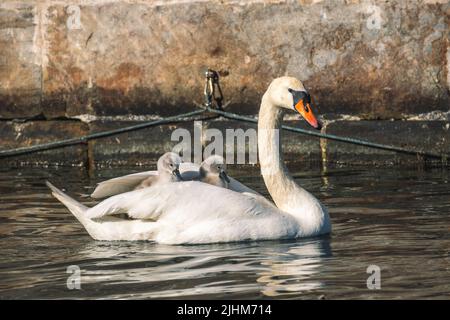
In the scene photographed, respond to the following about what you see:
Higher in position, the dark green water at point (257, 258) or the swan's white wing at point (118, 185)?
the swan's white wing at point (118, 185)

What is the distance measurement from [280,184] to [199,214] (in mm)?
649

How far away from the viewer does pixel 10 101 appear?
10.6 meters

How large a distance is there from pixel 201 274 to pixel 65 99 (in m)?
4.98

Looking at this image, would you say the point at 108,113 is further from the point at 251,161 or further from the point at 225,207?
the point at 225,207

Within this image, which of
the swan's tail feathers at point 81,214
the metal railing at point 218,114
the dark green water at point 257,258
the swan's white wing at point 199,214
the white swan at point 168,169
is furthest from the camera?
the metal railing at point 218,114

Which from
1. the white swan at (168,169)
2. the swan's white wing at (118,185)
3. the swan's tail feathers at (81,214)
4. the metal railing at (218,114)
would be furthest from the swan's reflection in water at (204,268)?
the metal railing at (218,114)

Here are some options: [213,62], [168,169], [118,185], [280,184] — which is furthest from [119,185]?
[213,62]

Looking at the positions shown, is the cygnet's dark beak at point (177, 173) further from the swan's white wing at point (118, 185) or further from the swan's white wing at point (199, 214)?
the swan's white wing at point (199, 214)

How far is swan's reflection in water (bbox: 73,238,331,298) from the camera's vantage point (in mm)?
5570

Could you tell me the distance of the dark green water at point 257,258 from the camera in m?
5.53

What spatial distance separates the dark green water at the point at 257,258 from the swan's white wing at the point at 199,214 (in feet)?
0.23

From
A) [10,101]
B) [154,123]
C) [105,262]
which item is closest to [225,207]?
[105,262]

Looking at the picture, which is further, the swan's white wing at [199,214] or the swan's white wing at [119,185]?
the swan's white wing at [119,185]

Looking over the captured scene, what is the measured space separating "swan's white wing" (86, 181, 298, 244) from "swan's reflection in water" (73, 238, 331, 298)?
0.07m
